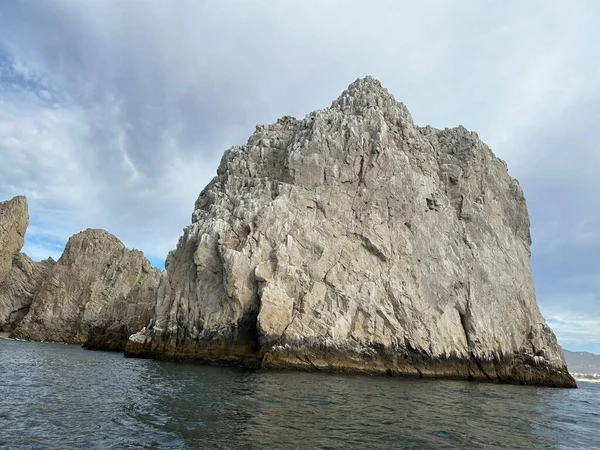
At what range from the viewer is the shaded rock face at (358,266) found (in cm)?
3822

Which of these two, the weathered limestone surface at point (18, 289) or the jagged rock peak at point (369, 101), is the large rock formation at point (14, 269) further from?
the jagged rock peak at point (369, 101)

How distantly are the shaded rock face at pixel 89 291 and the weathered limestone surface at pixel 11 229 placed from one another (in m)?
7.65

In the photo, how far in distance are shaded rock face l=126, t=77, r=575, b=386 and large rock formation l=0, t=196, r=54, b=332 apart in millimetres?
51668

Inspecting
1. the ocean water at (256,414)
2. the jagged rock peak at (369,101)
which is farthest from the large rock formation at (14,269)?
the jagged rock peak at (369,101)

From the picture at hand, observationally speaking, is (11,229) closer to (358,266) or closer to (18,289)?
(18,289)

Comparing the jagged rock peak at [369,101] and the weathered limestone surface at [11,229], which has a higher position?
the jagged rock peak at [369,101]

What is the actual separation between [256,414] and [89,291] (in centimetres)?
7791

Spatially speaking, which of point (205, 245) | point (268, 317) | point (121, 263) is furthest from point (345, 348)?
point (121, 263)

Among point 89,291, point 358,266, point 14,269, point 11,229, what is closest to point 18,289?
point 14,269

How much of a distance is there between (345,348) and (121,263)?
66041mm

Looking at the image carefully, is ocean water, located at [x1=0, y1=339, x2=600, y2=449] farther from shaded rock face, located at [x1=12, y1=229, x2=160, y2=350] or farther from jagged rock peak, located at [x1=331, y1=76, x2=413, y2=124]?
shaded rock face, located at [x1=12, y1=229, x2=160, y2=350]

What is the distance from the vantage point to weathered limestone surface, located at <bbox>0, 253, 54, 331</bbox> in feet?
269

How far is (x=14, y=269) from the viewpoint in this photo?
85438mm

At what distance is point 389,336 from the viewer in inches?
1529
